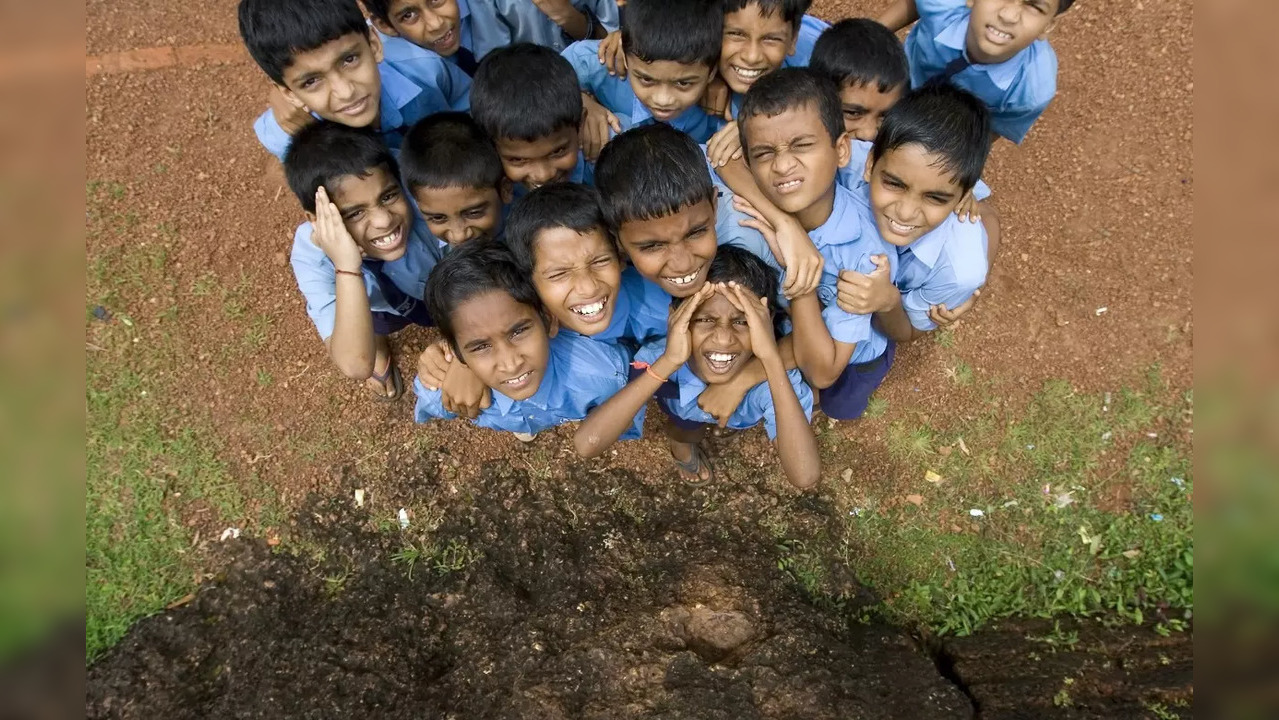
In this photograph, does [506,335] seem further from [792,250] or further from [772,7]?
[772,7]

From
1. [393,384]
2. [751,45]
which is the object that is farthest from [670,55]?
[393,384]

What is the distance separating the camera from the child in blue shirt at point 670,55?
261cm

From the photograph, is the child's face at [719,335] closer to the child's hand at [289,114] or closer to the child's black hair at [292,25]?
the child's black hair at [292,25]

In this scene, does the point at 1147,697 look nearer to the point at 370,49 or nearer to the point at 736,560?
the point at 736,560

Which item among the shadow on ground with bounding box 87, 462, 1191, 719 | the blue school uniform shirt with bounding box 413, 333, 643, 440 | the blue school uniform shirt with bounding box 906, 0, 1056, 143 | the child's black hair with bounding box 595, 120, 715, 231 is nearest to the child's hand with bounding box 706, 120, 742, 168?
the child's black hair with bounding box 595, 120, 715, 231

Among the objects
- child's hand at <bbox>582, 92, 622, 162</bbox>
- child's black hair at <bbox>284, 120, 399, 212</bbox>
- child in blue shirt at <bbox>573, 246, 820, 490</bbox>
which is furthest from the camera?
child's hand at <bbox>582, 92, 622, 162</bbox>

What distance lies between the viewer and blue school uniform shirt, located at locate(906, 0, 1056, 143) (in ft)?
9.50

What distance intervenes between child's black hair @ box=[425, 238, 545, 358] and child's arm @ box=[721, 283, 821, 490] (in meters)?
0.67

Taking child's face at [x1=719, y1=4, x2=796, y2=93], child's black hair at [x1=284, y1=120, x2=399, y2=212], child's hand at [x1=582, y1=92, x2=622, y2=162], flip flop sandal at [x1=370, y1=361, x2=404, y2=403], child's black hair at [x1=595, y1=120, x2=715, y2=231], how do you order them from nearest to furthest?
child's black hair at [x1=595, y1=120, x2=715, y2=231] → child's black hair at [x1=284, y1=120, x2=399, y2=212] → child's face at [x1=719, y1=4, x2=796, y2=93] → child's hand at [x1=582, y1=92, x2=622, y2=162] → flip flop sandal at [x1=370, y1=361, x2=404, y2=403]

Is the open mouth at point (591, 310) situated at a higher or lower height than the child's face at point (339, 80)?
lower

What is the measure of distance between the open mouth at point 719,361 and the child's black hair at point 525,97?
975 millimetres

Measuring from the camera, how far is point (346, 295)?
8.81 feet

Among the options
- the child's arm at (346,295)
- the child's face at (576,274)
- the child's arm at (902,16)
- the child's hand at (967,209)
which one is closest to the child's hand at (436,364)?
the child's arm at (346,295)

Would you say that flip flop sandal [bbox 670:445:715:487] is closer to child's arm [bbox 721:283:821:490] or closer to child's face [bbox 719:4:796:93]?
child's arm [bbox 721:283:821:490]
